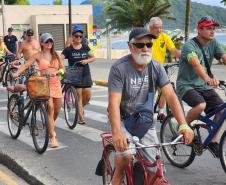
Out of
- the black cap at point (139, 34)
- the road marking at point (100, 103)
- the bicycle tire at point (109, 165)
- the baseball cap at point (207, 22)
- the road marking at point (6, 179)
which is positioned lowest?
the road marking at point (100, 103)

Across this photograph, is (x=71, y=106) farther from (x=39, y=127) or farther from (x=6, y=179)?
(x=6, y=179)

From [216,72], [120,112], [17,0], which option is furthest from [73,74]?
[17,0]

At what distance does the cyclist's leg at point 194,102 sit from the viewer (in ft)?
17.8

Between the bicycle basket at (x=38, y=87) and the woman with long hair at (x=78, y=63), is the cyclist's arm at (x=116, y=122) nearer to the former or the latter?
the bicycle basket at (x=38, y=87)

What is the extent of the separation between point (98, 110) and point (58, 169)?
456 cm

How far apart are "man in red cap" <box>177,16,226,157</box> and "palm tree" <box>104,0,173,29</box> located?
29.2 metres

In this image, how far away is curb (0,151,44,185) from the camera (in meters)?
5.60

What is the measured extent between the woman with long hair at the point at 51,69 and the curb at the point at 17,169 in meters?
0.72

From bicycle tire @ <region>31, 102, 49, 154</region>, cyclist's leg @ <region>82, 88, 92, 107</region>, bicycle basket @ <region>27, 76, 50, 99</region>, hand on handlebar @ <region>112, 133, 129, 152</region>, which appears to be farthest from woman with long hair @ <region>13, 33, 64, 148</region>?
hand on handlebar @ <region>112, 133, 129, 152</region>

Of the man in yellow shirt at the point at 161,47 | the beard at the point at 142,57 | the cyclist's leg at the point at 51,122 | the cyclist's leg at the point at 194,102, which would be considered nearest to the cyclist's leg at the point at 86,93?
the man in yellow shirt at the point at 161,47

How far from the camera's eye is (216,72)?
17.3m

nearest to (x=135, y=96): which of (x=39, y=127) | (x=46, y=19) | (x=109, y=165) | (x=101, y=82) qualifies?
(x=109, y=165)

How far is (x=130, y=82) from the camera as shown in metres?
A: 3.91

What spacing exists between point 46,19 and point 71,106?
1438 inches
